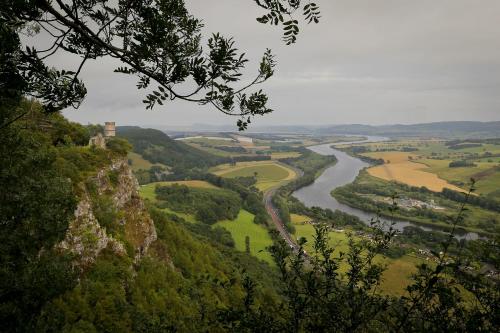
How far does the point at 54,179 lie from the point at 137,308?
11021 millimetres

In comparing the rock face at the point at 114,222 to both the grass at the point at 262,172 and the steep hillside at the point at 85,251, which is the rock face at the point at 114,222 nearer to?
the steep hillside at the point at 85,251

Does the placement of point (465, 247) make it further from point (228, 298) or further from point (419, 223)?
point (419, 223)

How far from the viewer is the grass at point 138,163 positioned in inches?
6300

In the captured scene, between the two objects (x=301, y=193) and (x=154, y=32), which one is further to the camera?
(x=301, y=193)

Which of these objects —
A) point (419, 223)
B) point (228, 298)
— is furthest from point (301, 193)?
point (228, 298)

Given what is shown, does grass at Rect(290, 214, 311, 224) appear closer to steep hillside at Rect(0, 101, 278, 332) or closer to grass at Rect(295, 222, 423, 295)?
grass at Rect(295, 222, 423, 295)

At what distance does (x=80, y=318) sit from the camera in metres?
16.0

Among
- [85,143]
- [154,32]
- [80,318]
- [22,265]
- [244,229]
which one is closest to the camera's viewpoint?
[154,32]

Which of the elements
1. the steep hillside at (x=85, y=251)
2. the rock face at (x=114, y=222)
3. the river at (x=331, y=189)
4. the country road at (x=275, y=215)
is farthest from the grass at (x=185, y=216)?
the rock face at (x=114, y=222)

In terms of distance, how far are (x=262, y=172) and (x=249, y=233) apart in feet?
285

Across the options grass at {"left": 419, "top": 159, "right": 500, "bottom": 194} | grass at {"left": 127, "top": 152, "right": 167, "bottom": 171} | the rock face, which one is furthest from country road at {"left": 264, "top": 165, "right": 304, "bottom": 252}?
grass at {"left": 127, "top": 152, "right": 167, "bottom": 171}

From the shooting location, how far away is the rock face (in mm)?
19281

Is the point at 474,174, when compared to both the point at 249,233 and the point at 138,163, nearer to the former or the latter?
the point at 249,233

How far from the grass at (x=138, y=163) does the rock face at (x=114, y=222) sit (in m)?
131
